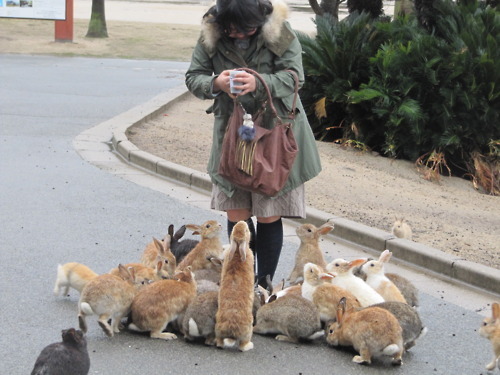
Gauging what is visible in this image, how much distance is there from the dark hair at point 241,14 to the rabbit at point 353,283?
64.2 inches

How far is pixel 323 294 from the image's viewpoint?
5355mm

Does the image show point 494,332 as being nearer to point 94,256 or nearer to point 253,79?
point 253,79

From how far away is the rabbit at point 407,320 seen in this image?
504 centimetres

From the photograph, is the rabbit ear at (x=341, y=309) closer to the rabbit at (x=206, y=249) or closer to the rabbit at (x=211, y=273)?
the rabbit at (x=211, y=273)

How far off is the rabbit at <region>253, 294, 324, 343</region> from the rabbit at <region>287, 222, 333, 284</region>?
752 millimetres

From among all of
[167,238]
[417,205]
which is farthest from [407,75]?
[167,238]

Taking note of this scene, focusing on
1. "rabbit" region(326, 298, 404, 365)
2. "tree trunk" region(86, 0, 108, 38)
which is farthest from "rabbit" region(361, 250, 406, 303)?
"tree trunk" region(86, 0, 108, 38)

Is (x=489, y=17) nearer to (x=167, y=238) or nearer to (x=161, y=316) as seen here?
(x=167, y=238)

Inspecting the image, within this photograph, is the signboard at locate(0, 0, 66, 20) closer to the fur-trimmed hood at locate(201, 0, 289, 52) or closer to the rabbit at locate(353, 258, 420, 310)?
the fur-trimmed hood at locate(201, 0, 289, 52)

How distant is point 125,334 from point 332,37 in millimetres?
8707

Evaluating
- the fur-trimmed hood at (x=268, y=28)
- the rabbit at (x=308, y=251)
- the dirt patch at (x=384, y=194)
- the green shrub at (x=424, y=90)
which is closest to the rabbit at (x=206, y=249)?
the rabbit at (x=308, y=251)

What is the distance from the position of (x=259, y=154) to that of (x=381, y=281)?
1.20 meters

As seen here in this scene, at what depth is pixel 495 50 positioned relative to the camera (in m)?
12.1

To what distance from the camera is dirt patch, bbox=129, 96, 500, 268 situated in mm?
8133
